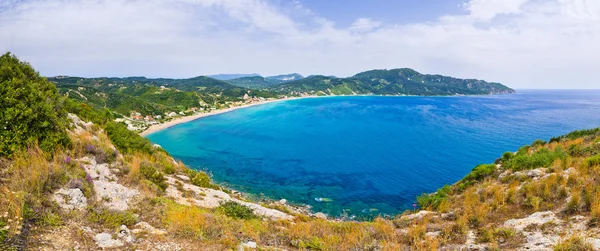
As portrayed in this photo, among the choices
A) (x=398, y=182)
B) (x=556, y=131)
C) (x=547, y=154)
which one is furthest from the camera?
(x=556, y=131)

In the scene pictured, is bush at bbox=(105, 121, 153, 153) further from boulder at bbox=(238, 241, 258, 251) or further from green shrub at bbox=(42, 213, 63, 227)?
boulder at bbox=(238, 241, 258, 251)

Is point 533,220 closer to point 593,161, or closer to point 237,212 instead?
point 593,161

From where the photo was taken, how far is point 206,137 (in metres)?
74.6

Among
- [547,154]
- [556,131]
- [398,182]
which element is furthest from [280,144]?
[556,131]

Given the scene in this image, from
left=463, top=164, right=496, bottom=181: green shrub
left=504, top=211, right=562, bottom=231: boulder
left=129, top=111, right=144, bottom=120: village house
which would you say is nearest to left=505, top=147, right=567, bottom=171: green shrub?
left=463, top=164, right=496, bottom=181: green shrub

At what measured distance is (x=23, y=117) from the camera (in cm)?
1050

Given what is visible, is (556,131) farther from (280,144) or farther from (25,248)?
(25,248)

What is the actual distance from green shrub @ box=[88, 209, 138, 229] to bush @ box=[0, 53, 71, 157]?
5.04 meters

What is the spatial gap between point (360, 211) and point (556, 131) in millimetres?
80772

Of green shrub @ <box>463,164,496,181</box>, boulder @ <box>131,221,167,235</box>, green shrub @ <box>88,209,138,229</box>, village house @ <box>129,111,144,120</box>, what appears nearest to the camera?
green shrub @ <box>88,209,138,229</box>

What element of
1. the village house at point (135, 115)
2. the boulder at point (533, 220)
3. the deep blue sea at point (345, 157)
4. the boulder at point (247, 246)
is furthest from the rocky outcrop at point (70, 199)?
the village house at point (135, 115)

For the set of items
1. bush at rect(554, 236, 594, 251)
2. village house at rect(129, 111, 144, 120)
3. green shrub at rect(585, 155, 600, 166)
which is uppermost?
green shrub at rect(585, 155, 600, 166)

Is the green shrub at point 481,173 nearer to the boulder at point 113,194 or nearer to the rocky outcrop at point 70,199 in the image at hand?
the boulder at point 113,194

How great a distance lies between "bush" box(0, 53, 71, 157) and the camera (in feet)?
32.2
